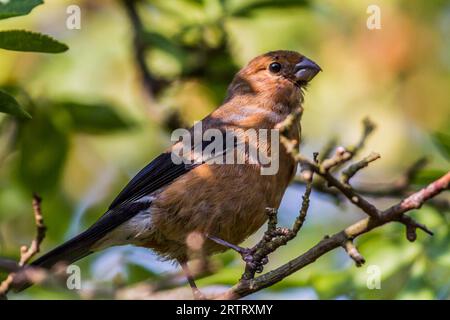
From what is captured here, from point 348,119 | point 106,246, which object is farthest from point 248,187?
point 348,119

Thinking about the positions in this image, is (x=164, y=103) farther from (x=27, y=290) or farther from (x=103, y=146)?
(x=27, y=290)

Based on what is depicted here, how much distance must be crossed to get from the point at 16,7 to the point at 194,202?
241 cm

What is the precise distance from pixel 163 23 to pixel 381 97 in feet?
8.63

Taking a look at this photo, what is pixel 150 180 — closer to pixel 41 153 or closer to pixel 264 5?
pixel 41 153

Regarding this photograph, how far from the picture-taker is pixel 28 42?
3904mm

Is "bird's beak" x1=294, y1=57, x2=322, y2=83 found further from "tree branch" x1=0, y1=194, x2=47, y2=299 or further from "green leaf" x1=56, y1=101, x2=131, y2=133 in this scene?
"tree branch" x1=0, y1=194, x2=47, y2=299

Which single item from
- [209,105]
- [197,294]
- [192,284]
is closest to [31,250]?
[197,294]

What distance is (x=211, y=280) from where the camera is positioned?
5.62 meters

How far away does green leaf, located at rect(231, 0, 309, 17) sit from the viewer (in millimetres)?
6855

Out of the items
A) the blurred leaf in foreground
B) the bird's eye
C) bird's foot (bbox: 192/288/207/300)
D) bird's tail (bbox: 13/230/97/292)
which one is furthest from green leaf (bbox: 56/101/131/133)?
the blurred leaf in foreground

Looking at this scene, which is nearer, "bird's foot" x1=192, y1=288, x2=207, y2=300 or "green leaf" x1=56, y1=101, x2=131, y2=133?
"bird's foot" x1=192, y1=288, x2=207, y2=300

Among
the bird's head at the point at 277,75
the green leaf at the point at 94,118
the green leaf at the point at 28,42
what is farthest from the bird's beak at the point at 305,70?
the green leaf at the point at 28,42

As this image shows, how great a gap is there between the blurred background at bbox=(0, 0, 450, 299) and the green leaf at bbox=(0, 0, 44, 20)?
7.11 feet

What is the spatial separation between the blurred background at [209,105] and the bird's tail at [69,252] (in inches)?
7.6
